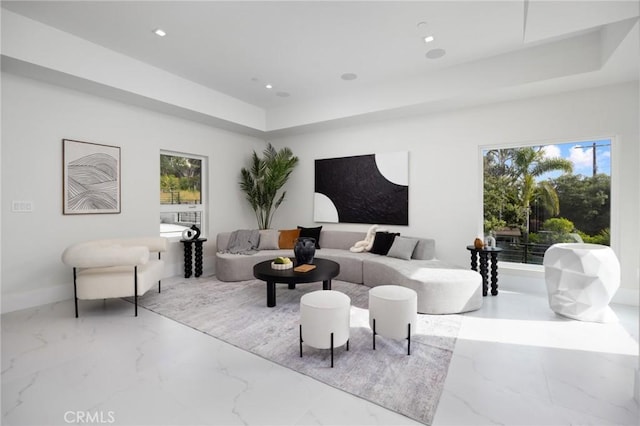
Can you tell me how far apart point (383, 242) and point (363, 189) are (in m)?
1.20

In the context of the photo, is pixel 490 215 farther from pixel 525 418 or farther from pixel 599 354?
pixel 525 418

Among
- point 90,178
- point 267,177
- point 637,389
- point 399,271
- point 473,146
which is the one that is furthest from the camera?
point 267,177

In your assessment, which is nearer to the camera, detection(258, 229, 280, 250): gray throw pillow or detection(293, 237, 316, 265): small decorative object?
detection(293, 237, 316, 265): small decorative object

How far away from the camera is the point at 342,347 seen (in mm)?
2650

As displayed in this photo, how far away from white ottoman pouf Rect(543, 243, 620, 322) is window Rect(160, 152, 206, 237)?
17.7 feet

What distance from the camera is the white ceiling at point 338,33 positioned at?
113 inches

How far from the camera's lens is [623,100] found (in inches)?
144

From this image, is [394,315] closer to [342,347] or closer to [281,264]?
[342,347]

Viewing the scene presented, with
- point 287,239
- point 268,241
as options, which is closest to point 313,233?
point 287,239

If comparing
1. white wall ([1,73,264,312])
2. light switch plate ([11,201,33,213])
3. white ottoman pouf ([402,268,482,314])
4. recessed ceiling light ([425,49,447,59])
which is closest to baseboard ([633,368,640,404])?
white ottoman pouf ([402,268,482,314])

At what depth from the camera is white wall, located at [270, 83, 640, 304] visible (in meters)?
3.68

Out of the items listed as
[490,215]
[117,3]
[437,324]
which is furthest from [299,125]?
[437,324]

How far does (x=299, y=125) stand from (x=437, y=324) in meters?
4.08

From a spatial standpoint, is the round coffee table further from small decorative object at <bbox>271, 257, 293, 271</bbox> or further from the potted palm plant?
the potted palm plant
